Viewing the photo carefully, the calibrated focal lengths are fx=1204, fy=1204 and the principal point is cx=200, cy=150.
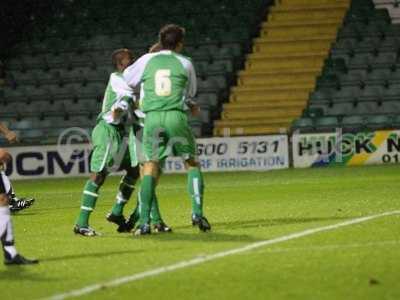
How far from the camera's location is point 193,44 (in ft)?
111

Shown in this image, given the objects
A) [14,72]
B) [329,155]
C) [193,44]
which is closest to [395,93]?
[329,155]

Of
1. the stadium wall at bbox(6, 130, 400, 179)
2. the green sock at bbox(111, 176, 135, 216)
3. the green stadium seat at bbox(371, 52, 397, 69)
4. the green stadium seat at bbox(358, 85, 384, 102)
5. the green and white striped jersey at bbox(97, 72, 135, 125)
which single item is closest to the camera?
the green and white striped jersey at bbox(97, 72, 135, 125)

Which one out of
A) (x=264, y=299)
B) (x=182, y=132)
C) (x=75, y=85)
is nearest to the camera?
(x=264, y=299)

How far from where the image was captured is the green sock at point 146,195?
1199cm

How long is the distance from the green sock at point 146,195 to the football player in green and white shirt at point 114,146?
656 mm

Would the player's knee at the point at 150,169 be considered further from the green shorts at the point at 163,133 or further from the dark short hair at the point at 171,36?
the dark short hair at the point at 171,36

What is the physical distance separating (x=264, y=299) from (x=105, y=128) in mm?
5836

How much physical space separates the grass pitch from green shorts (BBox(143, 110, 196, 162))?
0.86m

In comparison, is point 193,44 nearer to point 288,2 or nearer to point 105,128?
point 288,2

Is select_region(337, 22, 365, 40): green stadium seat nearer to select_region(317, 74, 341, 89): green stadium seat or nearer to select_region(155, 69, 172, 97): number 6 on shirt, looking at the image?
select_region(317, 74, 341, 89): green stadium seat

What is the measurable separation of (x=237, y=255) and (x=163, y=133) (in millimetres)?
2585

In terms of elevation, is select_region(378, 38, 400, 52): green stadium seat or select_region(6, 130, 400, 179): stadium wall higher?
select_region(378, 38, 400, 52): green stadium seat

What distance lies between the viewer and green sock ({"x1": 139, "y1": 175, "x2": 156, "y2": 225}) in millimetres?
11992

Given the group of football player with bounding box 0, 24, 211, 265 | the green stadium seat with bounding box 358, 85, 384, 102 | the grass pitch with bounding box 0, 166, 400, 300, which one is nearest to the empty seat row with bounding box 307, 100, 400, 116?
the green stadium seat with bounding box 358, 85, 384, 102
